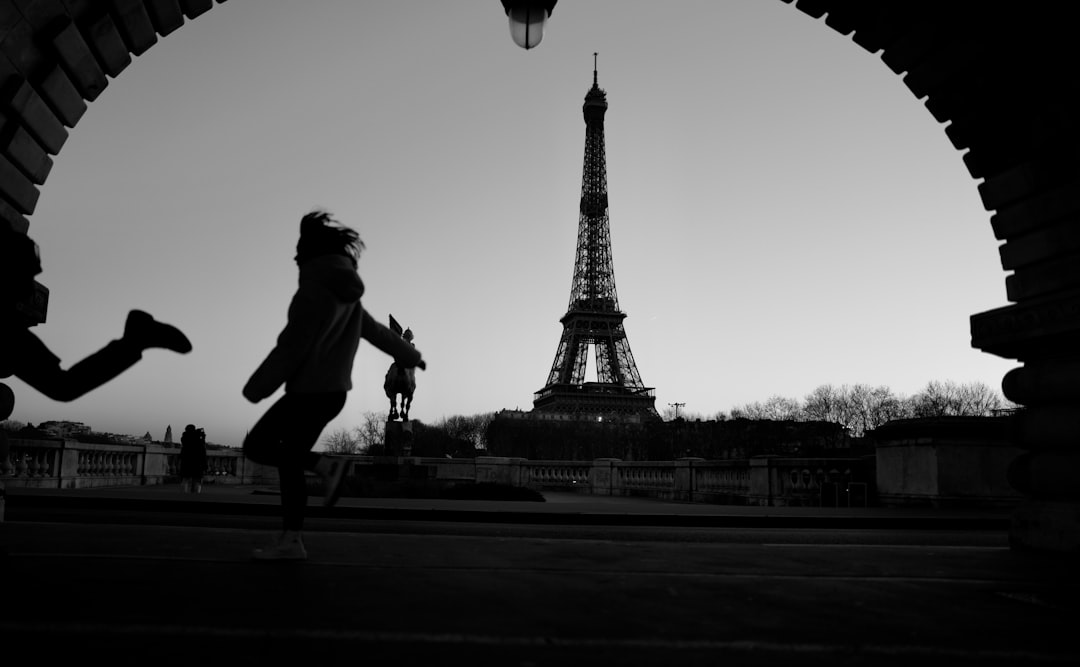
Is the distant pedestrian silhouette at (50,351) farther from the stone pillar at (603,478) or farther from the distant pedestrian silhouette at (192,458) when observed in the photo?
the stone pillar at (603,478)

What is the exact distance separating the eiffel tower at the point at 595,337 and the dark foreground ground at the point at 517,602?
79670 millimetres

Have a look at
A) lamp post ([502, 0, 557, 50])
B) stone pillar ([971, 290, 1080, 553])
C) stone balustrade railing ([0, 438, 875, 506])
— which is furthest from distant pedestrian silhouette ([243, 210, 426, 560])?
stone balustrade railing ([0, 438, 875, 506])

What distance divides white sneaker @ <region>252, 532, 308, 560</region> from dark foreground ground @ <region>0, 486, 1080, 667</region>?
4.8 inches

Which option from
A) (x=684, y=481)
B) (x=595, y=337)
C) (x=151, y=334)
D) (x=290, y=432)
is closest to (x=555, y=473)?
(x=684, y=481)

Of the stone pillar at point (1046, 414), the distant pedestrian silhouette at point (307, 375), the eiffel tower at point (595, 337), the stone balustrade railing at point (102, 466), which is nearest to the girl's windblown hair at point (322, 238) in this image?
the distant pedestrian silhouette at point (307, 375)

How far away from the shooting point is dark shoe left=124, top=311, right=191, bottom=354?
3826 mm

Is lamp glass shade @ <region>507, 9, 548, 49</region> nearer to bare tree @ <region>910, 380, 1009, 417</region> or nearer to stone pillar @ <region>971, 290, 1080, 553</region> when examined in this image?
stone pillar @ <region>971, 290, 1080, 553</region>

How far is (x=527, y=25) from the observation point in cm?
682

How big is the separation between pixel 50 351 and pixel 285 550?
1.58m

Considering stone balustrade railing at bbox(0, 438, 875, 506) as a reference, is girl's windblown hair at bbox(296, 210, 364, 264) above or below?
above

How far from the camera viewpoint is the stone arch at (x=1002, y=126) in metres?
6.22

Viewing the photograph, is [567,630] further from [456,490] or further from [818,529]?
[456,490]

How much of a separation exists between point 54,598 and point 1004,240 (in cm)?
731

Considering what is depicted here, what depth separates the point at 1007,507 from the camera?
542 inches
